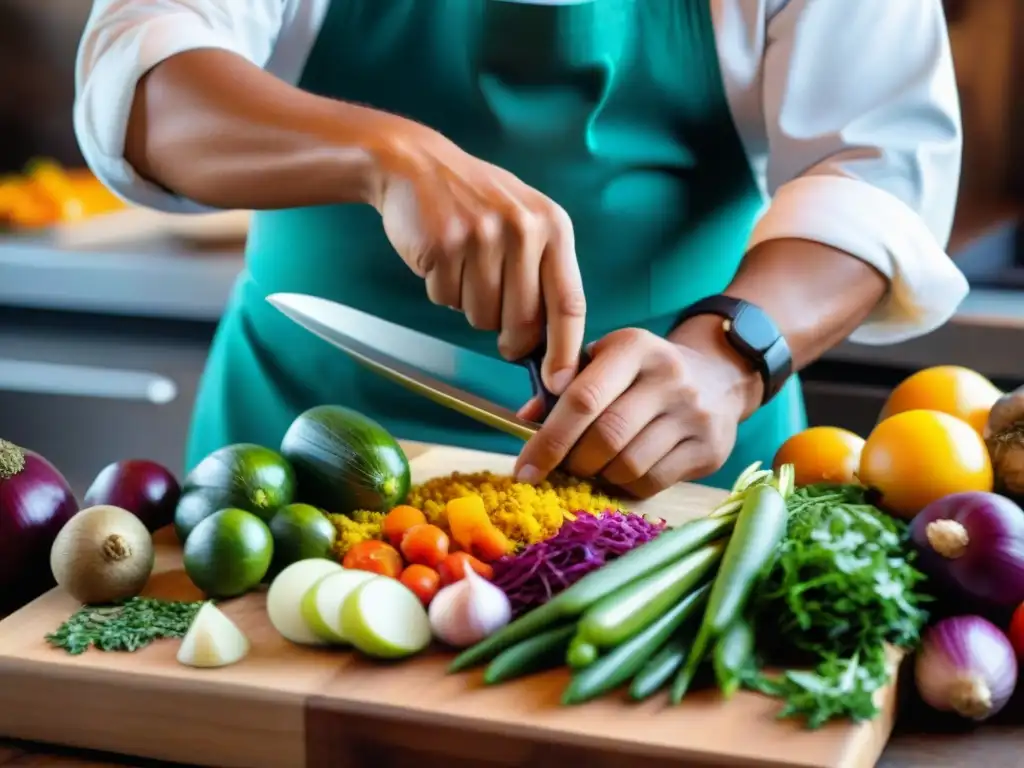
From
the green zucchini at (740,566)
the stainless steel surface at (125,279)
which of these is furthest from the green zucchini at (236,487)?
the stainless steel surface at (125,279)

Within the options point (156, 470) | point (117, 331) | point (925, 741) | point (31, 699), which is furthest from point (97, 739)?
point (117, 331)

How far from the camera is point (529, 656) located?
2.61ft

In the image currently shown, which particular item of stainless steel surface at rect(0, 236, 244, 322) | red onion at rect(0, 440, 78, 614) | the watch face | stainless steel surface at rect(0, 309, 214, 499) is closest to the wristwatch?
the watch face

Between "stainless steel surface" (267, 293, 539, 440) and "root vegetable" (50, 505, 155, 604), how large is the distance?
0.30 m

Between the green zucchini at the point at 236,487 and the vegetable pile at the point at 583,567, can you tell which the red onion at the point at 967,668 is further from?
the green zucchini at the point at 236,487

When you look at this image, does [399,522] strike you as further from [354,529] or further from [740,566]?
[740,566]

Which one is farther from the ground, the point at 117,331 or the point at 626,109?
the point at 626,109

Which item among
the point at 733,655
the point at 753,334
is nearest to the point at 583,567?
the point at 733,655

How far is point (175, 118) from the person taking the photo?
1104 mm

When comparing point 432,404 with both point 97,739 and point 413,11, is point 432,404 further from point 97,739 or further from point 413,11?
point 97,739

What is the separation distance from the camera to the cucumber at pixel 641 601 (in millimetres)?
770

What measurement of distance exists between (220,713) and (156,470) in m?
0.30

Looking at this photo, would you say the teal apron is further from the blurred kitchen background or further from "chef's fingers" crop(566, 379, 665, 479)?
the blurred kitchen background

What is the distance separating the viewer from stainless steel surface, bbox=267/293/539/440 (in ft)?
3.73
